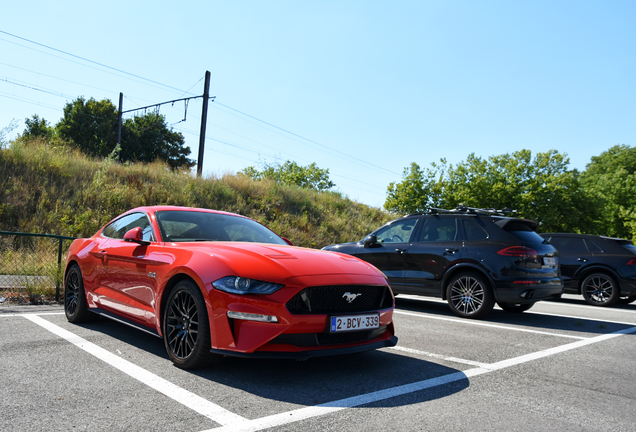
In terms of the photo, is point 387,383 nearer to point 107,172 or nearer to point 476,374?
point 476,374

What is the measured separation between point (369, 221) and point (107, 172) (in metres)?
12.8

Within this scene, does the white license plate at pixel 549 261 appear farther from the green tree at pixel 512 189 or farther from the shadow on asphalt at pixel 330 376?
the green tree at pixel 512 189

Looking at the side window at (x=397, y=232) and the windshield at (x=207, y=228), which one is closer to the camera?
the windshield at (x=207, y=228)

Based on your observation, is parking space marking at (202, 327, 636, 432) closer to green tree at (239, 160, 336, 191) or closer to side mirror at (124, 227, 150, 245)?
side mirror at (124, 227, 150, 245)

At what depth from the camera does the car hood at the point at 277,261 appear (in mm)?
3881

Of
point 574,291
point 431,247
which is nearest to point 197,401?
point 431,247

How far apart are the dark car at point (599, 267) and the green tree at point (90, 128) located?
3840 centimetres

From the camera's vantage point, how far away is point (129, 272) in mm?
4969

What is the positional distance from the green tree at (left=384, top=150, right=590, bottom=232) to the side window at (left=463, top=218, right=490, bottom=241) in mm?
42479

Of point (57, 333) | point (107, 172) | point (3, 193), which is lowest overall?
point (57, 333)

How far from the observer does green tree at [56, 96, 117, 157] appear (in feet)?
135

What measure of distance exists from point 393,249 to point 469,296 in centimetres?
179

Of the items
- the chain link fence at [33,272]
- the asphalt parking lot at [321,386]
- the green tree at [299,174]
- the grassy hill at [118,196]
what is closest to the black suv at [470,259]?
the asphalt parking lot at [321,386]

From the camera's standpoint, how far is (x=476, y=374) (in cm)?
429
